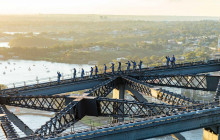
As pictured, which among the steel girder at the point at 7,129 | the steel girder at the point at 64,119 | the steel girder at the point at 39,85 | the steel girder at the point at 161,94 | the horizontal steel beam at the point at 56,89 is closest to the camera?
the steel girder at the point at 7,129

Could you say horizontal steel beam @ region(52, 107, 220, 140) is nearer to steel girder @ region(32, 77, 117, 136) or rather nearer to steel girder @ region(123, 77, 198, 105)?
steel girder @ region(32, 77, 117, 136)

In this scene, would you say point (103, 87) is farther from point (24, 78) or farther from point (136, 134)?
point (24, 78)

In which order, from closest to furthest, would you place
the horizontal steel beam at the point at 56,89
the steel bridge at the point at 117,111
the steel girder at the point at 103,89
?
1. the steel bridge at the point at 117,111
2. the steel girder at the point at 103,89
3. the horizontal steel beam at the point at 56,89

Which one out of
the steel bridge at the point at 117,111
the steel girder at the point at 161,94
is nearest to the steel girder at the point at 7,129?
the steel bridge at the point at 117,111

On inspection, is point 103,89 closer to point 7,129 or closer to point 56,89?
point 56,89

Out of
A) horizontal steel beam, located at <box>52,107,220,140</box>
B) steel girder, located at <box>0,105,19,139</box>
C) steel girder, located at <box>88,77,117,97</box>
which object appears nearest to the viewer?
horizontal steel beam, located at <box>52,107,220,140</box>

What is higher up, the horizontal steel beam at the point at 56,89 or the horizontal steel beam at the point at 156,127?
the horizontal steel beam at the point at 56,89

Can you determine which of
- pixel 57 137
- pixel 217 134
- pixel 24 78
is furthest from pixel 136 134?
pixel 24 78

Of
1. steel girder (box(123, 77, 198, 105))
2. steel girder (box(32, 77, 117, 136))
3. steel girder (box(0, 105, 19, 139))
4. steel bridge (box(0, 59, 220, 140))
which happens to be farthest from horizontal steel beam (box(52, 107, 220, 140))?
steel girder (box(0, 105, 19, 139))

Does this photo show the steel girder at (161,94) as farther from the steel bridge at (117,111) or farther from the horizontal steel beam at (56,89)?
the horizontal steel beam at (56,89)
